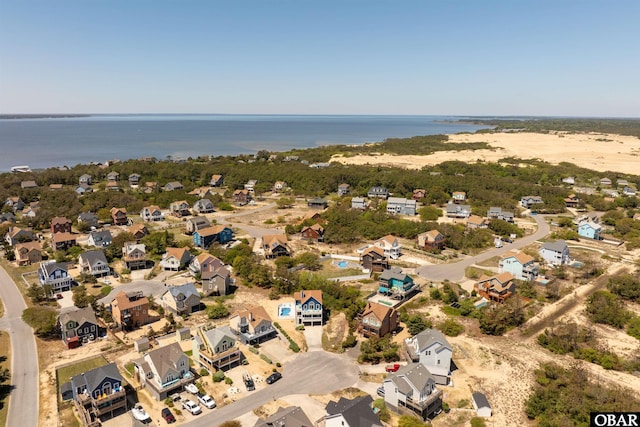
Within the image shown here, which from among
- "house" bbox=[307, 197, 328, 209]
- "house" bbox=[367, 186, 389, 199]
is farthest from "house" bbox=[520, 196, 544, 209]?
"house" bbox=[307, 197, 328, 209]

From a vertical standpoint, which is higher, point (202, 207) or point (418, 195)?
point (418, 195)

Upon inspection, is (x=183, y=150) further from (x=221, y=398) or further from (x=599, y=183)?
(x=221, y=398)

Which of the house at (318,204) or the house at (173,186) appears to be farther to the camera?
the house at (173,186)

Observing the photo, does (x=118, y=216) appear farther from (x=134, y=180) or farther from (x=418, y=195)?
(x=418, y=195)

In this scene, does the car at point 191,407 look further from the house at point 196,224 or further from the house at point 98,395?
the house at point 196,224

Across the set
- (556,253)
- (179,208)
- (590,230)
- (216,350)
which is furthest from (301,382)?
(590,230)

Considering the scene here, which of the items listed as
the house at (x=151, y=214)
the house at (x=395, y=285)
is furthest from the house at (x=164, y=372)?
the house at (x=151, y=214)

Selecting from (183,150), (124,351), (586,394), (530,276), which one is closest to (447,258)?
(530,276)
